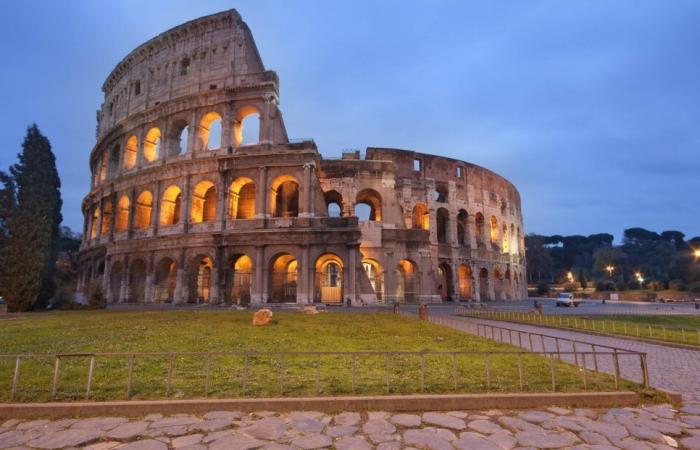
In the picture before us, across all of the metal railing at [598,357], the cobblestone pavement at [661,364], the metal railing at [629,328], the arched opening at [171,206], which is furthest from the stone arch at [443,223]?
the cobblestone pavement at [661,364]

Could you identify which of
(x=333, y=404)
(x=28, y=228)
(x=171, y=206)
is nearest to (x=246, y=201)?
(x=171, y=206)

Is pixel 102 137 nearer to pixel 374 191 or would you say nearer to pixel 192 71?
pixel 192 71

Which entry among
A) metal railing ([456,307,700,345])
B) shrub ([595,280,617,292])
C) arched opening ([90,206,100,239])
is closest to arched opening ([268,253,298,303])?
metal railing ([456,307,700,345])

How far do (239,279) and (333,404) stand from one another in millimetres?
23423

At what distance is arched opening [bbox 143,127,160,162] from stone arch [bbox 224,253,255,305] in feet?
36.1

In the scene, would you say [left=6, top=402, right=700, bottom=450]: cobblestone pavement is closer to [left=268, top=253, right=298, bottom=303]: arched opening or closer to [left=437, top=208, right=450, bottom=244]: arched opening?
[left=268, top=253, right=298, bottom=303]: arched opening

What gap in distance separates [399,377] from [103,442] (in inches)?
157

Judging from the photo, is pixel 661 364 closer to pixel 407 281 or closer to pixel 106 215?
pixel 407 281

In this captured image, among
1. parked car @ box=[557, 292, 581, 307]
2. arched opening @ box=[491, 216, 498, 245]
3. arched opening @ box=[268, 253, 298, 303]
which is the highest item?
arched opening @ box=[491, 216, 498, 245]

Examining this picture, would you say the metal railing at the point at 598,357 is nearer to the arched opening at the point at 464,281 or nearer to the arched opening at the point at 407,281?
the arched opening at the point at 407,281

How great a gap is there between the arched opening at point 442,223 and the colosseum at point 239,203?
25.3 inches

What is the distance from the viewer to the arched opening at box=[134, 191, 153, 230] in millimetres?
28984

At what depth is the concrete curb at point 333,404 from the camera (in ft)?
14.6

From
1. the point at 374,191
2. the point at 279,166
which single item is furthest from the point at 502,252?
the point at 279,166
